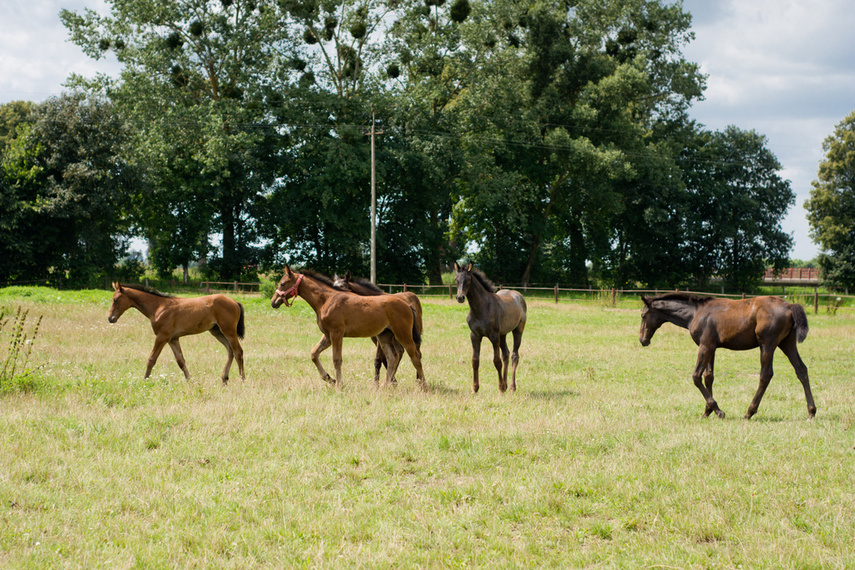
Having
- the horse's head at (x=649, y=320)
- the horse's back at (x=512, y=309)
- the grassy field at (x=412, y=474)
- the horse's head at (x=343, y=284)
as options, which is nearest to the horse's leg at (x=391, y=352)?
the grassy field at (x=412, y=474)

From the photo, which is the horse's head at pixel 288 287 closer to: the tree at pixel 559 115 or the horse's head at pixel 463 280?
the horse's head at pixel 463 280

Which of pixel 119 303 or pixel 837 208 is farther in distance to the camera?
pixel 837 208

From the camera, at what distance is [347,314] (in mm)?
11320

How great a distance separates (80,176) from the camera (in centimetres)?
3772

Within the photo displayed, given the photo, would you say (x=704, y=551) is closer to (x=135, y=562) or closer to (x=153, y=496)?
(x=135, y=562)

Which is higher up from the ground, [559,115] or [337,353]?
[559,115]

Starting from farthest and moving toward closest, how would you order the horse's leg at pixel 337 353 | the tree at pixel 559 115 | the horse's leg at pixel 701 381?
1. the tree at pixel 559 115
2. the horse's leg at pixel 337 353
3. the horse's leg at pixel 701 381

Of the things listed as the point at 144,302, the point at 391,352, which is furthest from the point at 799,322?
the point at 144,302

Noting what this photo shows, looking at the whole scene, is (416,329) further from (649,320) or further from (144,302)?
(144,302)

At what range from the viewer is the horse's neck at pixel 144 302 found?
12.1 meters

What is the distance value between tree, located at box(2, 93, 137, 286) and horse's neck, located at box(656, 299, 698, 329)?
35.0 meters

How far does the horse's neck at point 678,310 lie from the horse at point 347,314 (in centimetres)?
390

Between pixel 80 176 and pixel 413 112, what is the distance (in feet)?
64.0

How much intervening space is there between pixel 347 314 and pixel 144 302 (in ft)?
12.2
